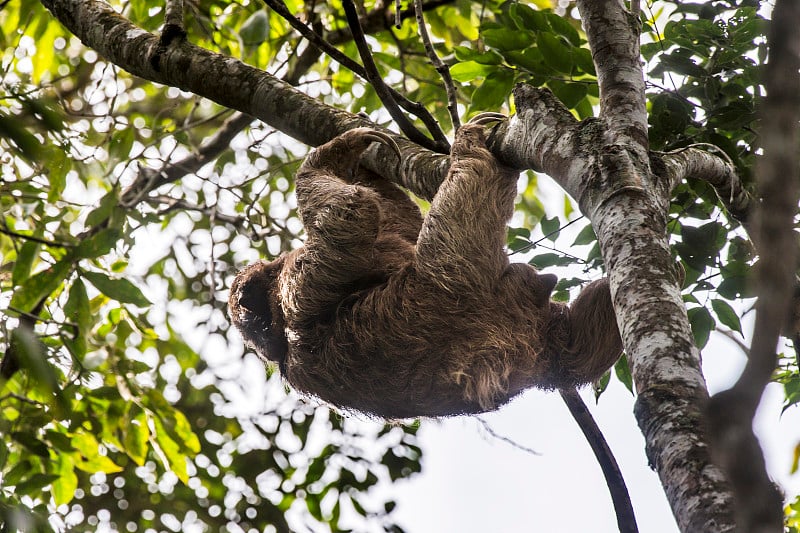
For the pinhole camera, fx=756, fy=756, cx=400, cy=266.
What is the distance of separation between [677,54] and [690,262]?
1.18 m

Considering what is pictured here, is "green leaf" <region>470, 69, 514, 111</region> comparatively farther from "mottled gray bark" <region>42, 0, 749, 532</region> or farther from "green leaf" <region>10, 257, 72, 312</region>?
"green leaf" <region>10, 257, 72, 312</region>

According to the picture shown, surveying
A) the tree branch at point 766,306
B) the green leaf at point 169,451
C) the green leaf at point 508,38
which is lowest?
the tree branch at point 766,306

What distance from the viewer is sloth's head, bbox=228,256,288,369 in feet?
17.6

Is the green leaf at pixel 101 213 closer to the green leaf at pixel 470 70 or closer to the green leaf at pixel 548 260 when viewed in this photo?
the green leaf at pixel 470 70

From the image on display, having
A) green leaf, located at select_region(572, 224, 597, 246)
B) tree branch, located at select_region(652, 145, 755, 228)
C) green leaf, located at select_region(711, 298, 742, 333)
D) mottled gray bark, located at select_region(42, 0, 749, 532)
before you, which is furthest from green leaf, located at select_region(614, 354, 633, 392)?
mottled gray bark, located at select_region(42, 0, 749, 532)

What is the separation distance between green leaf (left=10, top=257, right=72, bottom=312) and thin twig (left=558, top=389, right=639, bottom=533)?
3.00 meters

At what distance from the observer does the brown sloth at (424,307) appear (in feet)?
14.0

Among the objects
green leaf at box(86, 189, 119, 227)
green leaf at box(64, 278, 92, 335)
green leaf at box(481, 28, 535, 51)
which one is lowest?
green leaf at box(64, 278, 92, 335)

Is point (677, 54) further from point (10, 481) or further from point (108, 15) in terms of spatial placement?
point (10, 481)

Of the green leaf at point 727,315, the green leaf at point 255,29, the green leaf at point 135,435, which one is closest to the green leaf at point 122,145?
the green leaf at point 255,29

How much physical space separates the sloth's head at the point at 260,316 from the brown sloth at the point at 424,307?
0.96 feet

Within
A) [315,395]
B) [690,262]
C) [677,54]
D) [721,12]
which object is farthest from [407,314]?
[721,12]

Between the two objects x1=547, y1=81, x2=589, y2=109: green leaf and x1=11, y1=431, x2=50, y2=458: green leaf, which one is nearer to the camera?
x1=11, y1=431, x2=50, y2=458: green leaf

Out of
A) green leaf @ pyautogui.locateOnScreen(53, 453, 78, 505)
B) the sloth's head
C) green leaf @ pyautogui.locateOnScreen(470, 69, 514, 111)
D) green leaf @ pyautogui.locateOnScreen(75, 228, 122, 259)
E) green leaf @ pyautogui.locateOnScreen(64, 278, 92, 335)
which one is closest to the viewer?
green leaf @ pyautogui.locateOnScreen(75, 228, 122, 259)
